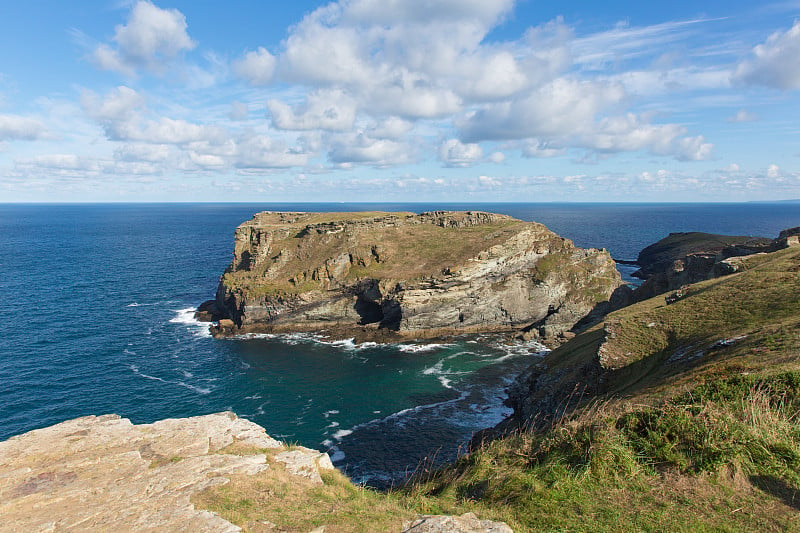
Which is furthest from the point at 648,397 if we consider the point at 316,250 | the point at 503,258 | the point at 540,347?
the point at 316,250

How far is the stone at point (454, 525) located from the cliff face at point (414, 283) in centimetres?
5580

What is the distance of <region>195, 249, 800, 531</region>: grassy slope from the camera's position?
9.59 m

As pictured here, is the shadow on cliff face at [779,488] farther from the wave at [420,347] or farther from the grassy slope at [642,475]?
the wave at [420,347]

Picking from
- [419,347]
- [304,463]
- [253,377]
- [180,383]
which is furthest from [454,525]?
[419,347]

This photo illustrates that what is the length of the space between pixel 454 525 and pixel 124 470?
10887 mm

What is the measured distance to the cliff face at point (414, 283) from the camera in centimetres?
6850

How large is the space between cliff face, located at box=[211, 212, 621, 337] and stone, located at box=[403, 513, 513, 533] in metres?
55.8

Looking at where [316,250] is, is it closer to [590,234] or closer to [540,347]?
[540,347]

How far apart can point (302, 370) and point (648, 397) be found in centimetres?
4414

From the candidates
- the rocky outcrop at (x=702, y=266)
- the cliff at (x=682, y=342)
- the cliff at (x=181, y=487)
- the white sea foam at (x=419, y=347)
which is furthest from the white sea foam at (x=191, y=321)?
the rocky outcrop at (x=702, y=266)

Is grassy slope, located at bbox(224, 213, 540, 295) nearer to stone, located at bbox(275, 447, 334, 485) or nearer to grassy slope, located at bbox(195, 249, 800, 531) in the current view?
stone, located at bbox(275, 447, 334, 485)

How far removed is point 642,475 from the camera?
1077 cm

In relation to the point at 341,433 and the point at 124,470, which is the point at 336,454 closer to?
the point at 341,433

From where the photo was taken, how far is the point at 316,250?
266 feet
